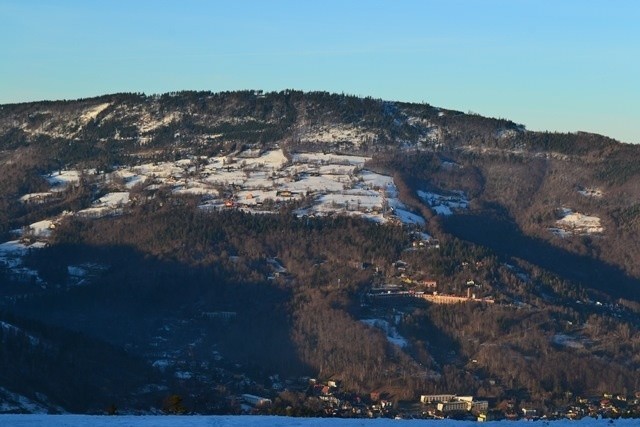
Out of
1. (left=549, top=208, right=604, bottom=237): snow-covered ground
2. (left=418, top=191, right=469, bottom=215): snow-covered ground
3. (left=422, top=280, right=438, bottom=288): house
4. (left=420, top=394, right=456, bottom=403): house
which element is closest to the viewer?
(left=420, top=394, right=456, bottom=403): house

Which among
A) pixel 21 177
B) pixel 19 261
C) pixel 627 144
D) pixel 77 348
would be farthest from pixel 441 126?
pixel 77 348

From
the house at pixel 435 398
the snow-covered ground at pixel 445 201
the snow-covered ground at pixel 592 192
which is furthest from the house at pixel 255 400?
the snow-covered ground at pixel 592 192

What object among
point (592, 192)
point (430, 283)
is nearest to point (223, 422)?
point (430, 283)

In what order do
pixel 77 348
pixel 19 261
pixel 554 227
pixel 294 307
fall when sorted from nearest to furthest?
pixel 77 348 → pixel 294 307 → pixel 19 261 → pixel 554 227

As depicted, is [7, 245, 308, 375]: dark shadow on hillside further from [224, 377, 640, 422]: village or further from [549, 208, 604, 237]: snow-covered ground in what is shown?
[549, 208, 604, 237]: snow-covered ground

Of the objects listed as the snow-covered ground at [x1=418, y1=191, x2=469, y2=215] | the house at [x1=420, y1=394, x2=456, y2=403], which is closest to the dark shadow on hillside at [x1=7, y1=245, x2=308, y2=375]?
the house at [x1=420, y1=394, x2=456, y2=403]

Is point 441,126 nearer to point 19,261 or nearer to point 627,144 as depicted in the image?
point 627,144

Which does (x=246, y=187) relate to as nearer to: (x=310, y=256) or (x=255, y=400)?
(x=310, y=256)

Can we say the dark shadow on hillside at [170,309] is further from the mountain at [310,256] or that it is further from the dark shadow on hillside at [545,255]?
the dark shadow on hillside at [545,255]
